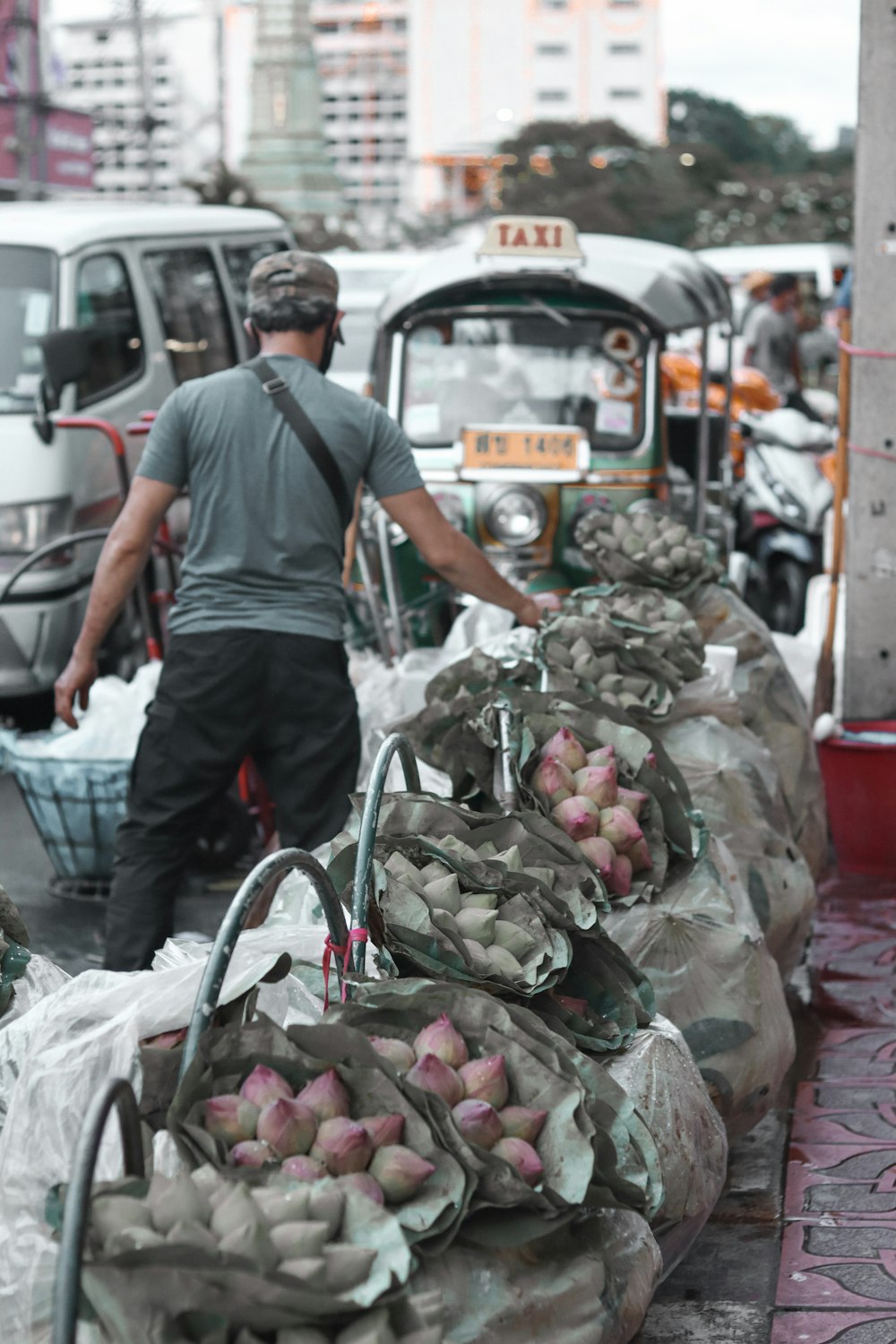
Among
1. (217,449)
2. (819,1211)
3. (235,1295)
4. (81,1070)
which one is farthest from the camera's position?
(217,449)

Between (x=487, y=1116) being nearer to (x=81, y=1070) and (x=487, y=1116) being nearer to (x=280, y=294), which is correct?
(x=81, y=1070)

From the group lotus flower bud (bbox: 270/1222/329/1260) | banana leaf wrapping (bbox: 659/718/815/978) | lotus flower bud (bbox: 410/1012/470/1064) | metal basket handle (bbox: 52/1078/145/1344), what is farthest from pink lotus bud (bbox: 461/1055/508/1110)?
banana leaf wrapping (bbox: 659/718/815/978)

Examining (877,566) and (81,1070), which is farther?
(877,566)

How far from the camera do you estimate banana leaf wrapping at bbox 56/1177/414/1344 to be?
Result: 1617mm

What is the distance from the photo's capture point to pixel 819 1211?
3213mm

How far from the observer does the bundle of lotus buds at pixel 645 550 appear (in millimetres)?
5172

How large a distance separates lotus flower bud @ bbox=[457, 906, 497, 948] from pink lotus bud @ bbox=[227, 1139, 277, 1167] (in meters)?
0.64

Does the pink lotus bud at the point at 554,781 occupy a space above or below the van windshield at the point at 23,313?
below

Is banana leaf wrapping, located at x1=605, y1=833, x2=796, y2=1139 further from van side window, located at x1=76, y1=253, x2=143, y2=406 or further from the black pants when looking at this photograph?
van side window, located at x1=76, y1=253, x2=143, y2=406

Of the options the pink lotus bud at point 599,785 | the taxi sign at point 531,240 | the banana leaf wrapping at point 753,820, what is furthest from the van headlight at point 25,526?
the pink lotus bud at point 599,785

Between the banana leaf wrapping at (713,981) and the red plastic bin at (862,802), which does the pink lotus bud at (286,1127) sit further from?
the red plastic bin at (862,802)

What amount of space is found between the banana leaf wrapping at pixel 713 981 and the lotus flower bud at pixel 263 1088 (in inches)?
51.5

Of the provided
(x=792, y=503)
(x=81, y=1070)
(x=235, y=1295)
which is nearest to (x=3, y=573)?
(x=792, y=503)

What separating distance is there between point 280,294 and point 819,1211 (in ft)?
7.36
